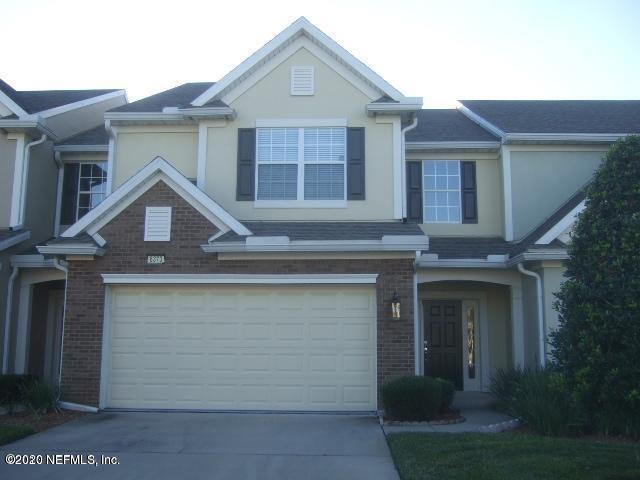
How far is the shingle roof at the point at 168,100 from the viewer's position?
14.4 meters

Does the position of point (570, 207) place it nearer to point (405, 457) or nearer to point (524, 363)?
point (524, 363)

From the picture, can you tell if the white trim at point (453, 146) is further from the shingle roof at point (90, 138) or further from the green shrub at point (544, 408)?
the shingle roof at point (90, 138)

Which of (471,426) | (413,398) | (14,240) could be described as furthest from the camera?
(14,240)

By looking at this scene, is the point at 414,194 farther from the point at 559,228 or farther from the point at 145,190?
the point at 145,190

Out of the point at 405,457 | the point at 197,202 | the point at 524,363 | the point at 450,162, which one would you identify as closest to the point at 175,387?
the point at 197,202

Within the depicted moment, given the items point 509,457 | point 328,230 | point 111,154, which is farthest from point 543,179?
point 111,154

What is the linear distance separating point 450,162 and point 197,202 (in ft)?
21.8

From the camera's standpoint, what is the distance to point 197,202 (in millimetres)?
12008

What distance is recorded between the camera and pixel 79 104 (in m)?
16.5

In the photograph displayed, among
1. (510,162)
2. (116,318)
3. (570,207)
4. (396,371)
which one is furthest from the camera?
(510,162)

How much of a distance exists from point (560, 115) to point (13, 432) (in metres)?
14.2

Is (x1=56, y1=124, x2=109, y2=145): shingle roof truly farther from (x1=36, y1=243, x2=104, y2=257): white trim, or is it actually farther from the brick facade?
(x1=36, y1=243, x2=104, y2=257): white trim

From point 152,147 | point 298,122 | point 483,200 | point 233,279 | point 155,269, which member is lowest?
point 233,279

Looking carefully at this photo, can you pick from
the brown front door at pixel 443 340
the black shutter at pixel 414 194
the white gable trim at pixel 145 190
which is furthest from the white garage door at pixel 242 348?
the brown front door at pixel 443 340
